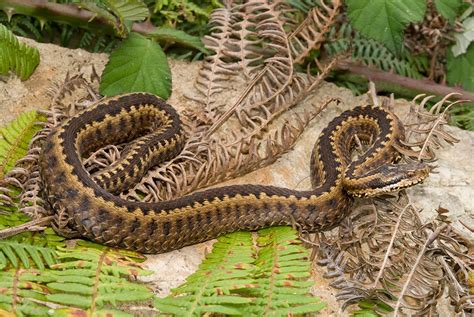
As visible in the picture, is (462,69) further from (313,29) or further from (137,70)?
(137,70)

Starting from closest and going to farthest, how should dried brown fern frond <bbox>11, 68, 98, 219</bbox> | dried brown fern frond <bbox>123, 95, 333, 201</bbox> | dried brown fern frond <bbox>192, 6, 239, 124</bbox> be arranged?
dried brown fern frond <bbox>11, 68, 98, 219</bbox>, dried brown fern frond <bbox>123, 95, 333, 201</bbox>, dried brown fern frond <bbox>192, 6, 239, 124</bbox>

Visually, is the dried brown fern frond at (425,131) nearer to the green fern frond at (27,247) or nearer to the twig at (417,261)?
the twig at (417,261)

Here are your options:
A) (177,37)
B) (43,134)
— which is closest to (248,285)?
(43,134)

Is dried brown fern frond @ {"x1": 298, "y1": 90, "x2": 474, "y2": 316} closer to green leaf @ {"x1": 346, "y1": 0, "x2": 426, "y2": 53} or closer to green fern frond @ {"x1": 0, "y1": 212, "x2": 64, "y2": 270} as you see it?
green leaf @ {"x1": 346, "y1": 0, "x2": 426, "y2": 53}

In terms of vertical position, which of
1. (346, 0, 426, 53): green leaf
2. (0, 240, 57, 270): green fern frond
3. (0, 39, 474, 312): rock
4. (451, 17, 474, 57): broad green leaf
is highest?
(346, 0, 426, 53): green leaf

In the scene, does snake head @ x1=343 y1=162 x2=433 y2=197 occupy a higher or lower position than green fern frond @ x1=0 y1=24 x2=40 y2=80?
lower

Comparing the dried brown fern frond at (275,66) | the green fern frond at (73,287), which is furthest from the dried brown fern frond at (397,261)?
the green fern frond at (73,287)

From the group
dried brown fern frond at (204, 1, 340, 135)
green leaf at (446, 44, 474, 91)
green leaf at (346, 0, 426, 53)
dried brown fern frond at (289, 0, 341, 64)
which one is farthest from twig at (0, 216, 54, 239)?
green leaf at (446, 44, 474, 91)
